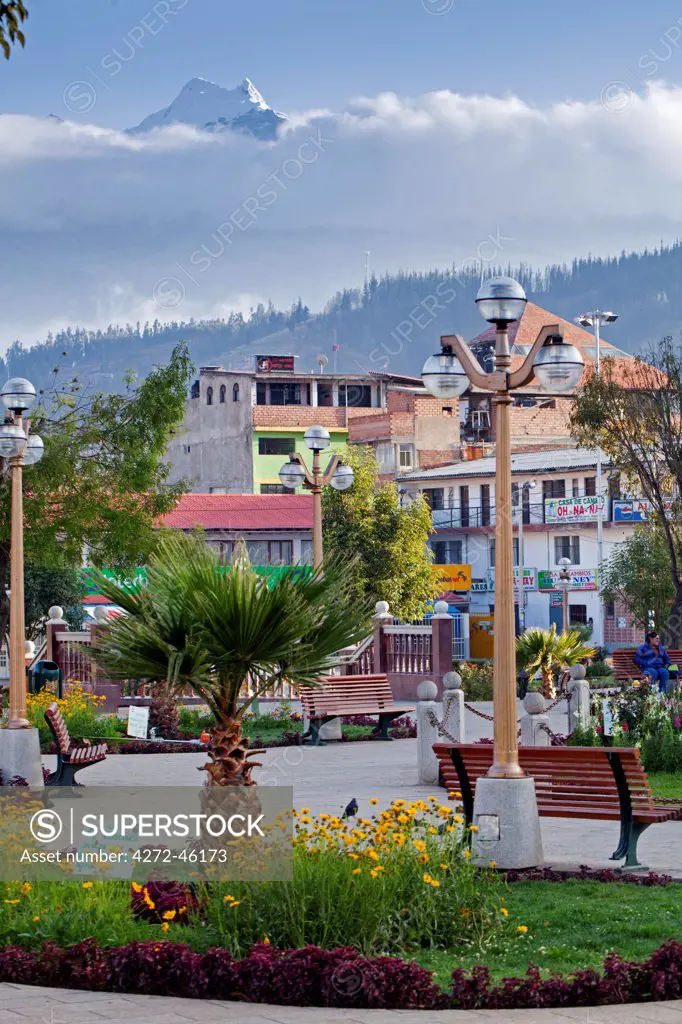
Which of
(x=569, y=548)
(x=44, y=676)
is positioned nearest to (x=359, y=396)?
(x=569, y=548)

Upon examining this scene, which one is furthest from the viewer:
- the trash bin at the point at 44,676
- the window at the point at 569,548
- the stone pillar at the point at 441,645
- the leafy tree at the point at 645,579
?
the window at the point at 569,548

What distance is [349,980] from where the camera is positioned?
288 inches

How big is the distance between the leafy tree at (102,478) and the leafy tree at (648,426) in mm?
12626

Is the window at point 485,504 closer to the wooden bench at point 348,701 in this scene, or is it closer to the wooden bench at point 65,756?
the wooden bench at point 348,701

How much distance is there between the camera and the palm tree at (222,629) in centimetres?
931

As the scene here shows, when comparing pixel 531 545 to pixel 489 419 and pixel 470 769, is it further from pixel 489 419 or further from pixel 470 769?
pixel 470 769

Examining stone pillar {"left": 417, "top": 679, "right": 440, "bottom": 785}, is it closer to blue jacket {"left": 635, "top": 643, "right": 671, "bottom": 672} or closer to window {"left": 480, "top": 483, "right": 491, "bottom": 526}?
blue jacket {"left": 635, "top": 643, "right": 671, "bottom": 672}

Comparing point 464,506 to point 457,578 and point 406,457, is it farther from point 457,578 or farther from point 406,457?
point 406,457

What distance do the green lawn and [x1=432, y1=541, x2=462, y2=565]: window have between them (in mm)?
64891

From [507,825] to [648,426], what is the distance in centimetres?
2774

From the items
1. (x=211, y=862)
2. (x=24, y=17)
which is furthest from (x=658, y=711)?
(x=24, y=17)

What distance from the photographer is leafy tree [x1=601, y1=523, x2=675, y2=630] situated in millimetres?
48875

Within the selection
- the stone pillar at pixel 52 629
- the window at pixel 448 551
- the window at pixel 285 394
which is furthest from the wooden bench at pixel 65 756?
the window at pixel 285 394

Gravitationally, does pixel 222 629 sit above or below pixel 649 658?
above
